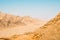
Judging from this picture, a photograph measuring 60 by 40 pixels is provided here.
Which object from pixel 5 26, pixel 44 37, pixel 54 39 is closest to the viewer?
pixel 54 39

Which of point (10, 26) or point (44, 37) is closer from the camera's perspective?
point (44, 37)

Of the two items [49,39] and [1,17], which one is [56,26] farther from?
[1,17]

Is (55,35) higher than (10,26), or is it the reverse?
(10,26)

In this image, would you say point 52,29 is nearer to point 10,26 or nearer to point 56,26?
point 56,26

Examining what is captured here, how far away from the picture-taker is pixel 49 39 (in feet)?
17.2

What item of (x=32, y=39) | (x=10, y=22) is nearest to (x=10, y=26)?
(x=10, y=22)

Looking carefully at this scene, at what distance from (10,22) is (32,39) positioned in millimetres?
24565

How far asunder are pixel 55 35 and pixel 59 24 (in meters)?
0.68

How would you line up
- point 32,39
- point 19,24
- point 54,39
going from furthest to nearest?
point 19,24 < point 32,39 < point 54,39

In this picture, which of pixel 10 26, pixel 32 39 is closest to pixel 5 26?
pixel 10 26

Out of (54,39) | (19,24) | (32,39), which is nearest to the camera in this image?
(54,39)

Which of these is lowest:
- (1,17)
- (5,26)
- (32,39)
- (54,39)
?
(54,39)

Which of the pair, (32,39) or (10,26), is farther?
(10,26)

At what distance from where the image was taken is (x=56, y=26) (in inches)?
224
